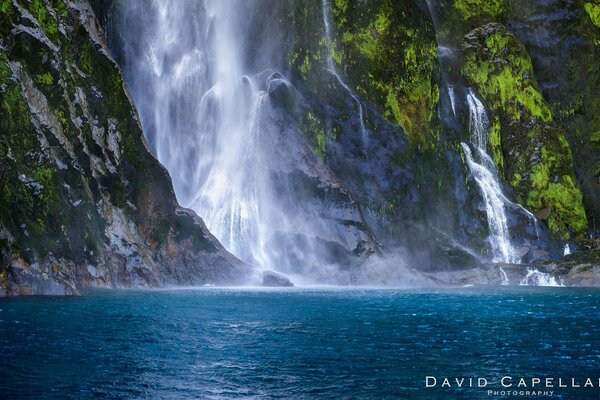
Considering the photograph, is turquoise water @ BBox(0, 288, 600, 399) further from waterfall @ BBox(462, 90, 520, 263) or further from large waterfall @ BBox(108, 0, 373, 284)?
waterfall @ BBox(462, 90, 520, 263)

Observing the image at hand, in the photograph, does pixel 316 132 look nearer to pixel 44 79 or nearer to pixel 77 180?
pixel 77 180

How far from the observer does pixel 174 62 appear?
46.0 metres

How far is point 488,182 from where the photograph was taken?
173 feet

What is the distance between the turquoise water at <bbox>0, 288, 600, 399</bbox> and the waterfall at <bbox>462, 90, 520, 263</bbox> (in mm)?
27705

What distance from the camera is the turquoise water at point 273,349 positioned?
1018cm

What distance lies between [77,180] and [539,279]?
101 ft

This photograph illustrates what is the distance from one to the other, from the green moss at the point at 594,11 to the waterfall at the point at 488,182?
629 inches

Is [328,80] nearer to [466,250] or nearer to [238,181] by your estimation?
[238,181]

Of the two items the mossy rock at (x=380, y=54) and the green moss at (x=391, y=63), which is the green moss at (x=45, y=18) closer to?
the mossy rock at (x=380, y=54)

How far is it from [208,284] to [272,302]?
38.5 ft

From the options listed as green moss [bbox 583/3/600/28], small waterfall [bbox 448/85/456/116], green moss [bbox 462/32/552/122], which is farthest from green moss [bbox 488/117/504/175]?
green moss [bbox 583/3/600/28]

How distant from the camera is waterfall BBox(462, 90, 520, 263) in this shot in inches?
1967

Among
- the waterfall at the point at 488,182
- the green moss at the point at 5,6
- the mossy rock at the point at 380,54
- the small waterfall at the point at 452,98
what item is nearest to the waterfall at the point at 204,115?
the mossy rock at the point at 380,54

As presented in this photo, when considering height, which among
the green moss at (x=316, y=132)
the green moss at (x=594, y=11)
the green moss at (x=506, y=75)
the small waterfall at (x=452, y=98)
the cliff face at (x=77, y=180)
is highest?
the green moss at (x=594, y=11)
